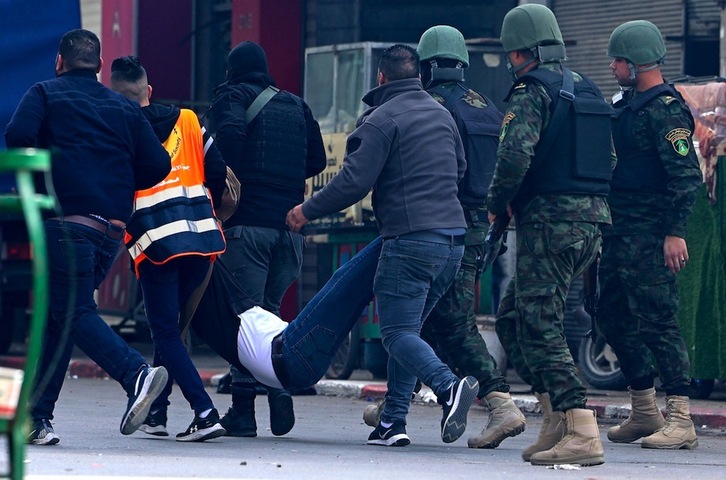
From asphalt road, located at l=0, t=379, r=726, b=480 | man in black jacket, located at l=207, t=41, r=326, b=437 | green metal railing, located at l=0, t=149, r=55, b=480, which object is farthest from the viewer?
man in black jacket, located at l=207, t=41, r=326, b=437

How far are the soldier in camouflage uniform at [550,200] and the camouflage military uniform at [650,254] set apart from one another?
2.78ft

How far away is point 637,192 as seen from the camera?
789 centimetres

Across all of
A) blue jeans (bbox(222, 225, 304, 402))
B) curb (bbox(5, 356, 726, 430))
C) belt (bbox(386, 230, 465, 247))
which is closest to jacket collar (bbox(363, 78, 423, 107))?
belt (bbox(386, 230, 465, 247))

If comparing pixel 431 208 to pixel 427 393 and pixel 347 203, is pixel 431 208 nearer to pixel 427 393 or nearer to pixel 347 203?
pixel 347 203

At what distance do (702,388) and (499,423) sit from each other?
3591 millimetres

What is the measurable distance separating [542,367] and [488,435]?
90cm

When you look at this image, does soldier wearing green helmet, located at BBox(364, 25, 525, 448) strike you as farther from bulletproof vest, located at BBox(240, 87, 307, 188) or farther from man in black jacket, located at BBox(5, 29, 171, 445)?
man in black jacket, located at BBox(5, 29, 171, 445)

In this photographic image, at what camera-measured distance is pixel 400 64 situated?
7.38 metres

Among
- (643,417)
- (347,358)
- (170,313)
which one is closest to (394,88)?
(170,313)

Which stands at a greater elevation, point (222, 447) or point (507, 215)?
point (507, 215)

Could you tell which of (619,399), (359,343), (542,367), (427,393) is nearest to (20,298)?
(359,343)

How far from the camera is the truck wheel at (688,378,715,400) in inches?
418

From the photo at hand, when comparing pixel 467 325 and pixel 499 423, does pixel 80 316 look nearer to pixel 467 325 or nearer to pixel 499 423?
pixel 467 325

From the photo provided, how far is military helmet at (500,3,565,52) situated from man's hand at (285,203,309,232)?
1.19 m
